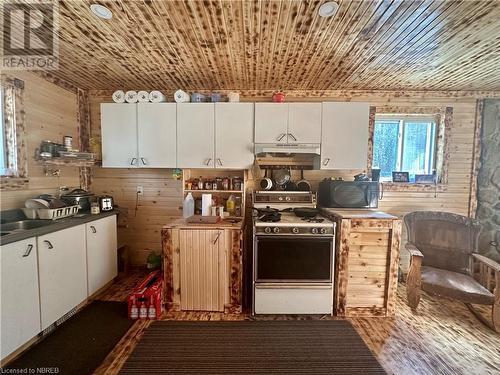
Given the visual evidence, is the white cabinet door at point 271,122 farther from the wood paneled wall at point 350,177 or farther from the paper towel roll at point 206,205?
the paper towel roll at point 206,205

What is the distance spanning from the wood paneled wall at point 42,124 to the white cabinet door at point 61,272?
71 centimetres

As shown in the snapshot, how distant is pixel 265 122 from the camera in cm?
258

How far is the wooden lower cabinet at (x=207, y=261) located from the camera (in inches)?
90.3

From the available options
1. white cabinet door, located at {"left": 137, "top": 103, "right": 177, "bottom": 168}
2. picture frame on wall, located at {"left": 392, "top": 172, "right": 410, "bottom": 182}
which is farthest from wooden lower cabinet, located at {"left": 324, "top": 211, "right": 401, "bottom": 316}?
white cabinet door, located at {"left": 137, "top": 103, "right": 177, "bottom": 168}

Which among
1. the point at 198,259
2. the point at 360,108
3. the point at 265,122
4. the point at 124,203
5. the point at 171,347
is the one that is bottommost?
the point at 171,347

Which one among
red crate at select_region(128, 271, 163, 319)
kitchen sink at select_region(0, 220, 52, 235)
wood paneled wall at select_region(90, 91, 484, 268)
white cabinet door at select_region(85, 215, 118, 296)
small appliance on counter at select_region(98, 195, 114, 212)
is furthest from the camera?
wood paneled wall at select_region(90, 91, 484, 268)

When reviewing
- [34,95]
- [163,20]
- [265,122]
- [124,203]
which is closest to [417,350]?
[265,122]

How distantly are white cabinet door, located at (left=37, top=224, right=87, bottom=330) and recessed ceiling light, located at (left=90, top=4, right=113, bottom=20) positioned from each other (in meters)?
1.78

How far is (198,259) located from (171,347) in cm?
76

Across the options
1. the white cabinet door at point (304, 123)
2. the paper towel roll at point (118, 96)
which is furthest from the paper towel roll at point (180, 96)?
the white cabinet door at point (304, 123)

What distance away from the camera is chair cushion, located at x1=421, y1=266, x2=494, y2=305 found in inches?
80.4

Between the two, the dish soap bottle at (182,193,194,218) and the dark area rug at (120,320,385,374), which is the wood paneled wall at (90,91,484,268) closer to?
the dish soap bottle at (182,193,194,218)

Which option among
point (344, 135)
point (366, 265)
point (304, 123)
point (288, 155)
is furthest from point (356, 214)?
point (304, 123)

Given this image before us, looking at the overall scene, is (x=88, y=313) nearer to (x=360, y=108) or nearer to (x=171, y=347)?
(x=171, y=347)
